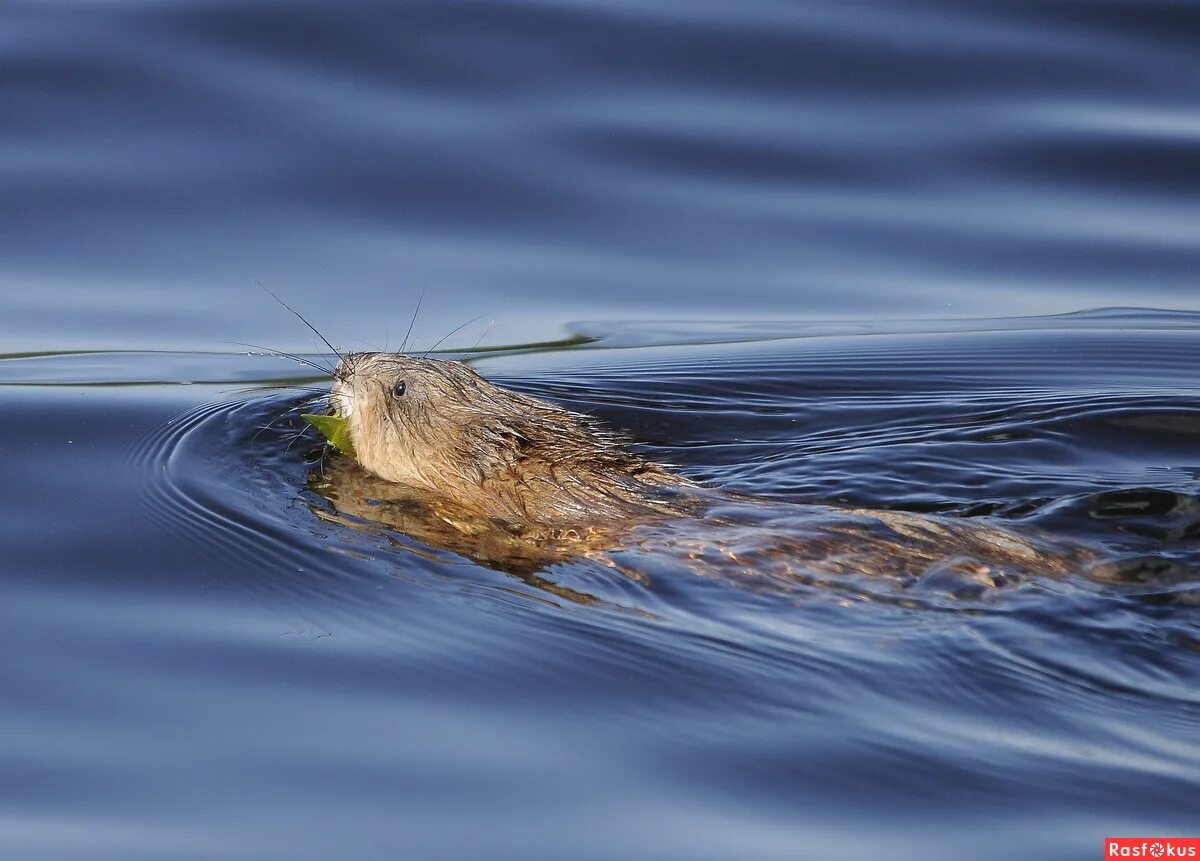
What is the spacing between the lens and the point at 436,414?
6043 mm

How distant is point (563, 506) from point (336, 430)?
111cm

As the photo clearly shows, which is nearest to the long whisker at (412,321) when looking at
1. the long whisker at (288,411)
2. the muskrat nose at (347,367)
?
the long whisker at (288,411)

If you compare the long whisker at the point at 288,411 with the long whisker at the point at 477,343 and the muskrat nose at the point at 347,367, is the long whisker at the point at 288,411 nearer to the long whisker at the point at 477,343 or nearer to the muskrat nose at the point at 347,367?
the muskrat nose at the point at 347,367

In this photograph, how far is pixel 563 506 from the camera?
5.60 meters

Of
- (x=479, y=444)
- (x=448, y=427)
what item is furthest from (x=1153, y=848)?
(x=448, y=427)

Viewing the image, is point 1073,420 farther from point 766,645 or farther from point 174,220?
point 174,220

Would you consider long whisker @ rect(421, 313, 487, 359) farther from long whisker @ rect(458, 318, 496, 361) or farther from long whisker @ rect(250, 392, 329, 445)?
long whisker @ rect(250, 392, 329, 445)

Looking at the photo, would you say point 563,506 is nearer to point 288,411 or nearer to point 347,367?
point 347,367

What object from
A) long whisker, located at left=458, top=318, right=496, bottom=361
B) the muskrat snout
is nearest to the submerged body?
the muskrat snout

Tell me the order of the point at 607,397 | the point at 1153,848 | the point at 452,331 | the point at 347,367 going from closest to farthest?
the point at 1153,848, the point at 347,367, the point at 607,397, the point at 452,331

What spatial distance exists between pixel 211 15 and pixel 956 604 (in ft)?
22.1

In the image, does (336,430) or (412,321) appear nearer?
(336,430)

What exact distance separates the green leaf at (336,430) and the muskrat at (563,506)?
3 cm

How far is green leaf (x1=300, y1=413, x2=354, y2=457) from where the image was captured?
6246mm
